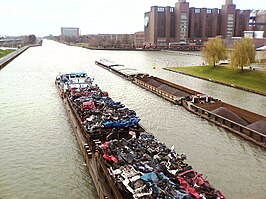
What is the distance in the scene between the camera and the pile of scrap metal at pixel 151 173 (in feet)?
24.6

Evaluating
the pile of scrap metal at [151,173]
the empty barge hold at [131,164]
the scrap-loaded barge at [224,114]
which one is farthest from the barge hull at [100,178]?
the scrap-loaded barge at [224,114]

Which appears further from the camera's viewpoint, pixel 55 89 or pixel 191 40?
pixel 191 40

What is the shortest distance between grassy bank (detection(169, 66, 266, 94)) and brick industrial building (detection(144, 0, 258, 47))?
2450 inches

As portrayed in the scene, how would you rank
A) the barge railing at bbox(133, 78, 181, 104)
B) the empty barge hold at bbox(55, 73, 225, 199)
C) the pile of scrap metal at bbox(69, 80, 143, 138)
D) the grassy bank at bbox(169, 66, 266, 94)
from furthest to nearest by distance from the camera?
the grassy bank at bbox(169, 66, 266, 94) < the barge railing at bbox(133, 78, 181, 104) < the pile of scrap metal at bbox(69, 80, 143, 138) < the empty barge hold at bbox(55, 73, 225, 199)

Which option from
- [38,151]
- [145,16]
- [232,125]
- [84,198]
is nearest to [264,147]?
[232,125]

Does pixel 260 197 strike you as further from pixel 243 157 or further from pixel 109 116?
pixel 109 116

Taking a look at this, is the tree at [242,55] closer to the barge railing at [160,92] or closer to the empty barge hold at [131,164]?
the barge railing at [160,92]

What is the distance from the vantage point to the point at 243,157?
1212 centimetres

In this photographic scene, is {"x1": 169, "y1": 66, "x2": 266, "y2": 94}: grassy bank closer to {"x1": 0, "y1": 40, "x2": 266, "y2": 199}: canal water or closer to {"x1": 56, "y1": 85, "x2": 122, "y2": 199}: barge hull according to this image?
{"x1": 0, "y1": 40, "x2": 266, "y2": 199}: canal water

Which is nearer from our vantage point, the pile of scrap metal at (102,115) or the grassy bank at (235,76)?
the pile of scrap metal at (102,115)

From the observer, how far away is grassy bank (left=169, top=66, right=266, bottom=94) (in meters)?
26.7

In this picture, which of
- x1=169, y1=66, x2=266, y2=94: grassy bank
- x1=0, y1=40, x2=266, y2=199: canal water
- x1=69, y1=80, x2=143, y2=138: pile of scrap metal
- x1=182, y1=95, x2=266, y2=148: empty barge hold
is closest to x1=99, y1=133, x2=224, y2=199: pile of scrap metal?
x1=0, y1=40, x2=266, y2=199: canal water

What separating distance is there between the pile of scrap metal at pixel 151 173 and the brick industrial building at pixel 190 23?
90569 mm

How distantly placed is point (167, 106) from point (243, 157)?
345 inches
